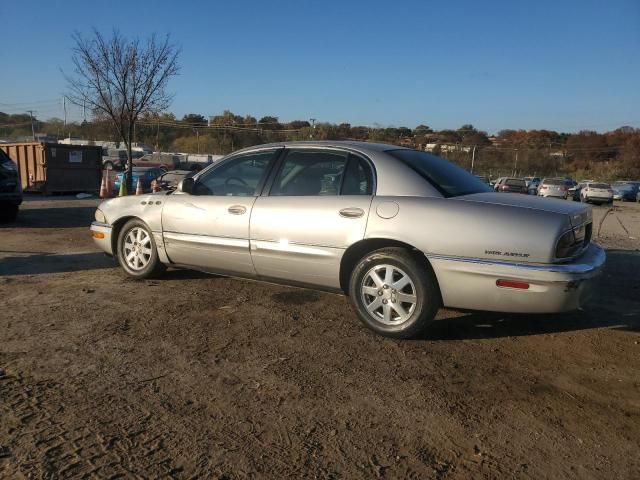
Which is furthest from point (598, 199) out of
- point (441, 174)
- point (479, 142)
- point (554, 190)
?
point (479, 142)

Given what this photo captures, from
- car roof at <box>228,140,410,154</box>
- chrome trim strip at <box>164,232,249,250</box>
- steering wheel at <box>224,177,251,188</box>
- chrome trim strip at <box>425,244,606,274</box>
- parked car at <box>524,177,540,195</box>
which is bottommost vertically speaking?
parked car at <box>524,177,540,195</box>

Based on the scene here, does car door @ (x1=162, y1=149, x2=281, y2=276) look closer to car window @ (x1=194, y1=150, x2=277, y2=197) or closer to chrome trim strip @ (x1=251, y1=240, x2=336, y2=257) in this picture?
car window @ (x1=194, y1=150, x2=277, y2=197)

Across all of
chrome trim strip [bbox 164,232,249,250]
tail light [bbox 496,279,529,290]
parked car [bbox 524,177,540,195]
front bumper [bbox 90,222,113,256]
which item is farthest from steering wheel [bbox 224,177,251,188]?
parked car [bbox 524,177,540,195]

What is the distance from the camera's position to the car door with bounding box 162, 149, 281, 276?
16.1 feet

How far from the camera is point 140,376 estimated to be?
330cm

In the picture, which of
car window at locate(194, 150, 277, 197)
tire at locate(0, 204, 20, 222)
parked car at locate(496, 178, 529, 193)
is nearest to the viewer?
car window at locate(194, 150, 277, 197)

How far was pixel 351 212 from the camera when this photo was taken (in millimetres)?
4246

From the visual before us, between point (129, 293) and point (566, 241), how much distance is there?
3.96 meters

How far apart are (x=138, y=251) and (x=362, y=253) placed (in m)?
2.72

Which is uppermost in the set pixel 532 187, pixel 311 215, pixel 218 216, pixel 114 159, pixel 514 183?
pixel 311 215

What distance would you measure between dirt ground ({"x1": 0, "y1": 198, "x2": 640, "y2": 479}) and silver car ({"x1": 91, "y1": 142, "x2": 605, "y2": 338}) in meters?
0.39

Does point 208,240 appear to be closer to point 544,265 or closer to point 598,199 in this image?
point 544,265

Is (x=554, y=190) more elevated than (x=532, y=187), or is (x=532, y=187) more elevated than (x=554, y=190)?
(x=554, y=190)

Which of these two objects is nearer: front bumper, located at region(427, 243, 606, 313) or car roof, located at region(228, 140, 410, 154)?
front bumper, located at region(427, 243, 606, 313)
